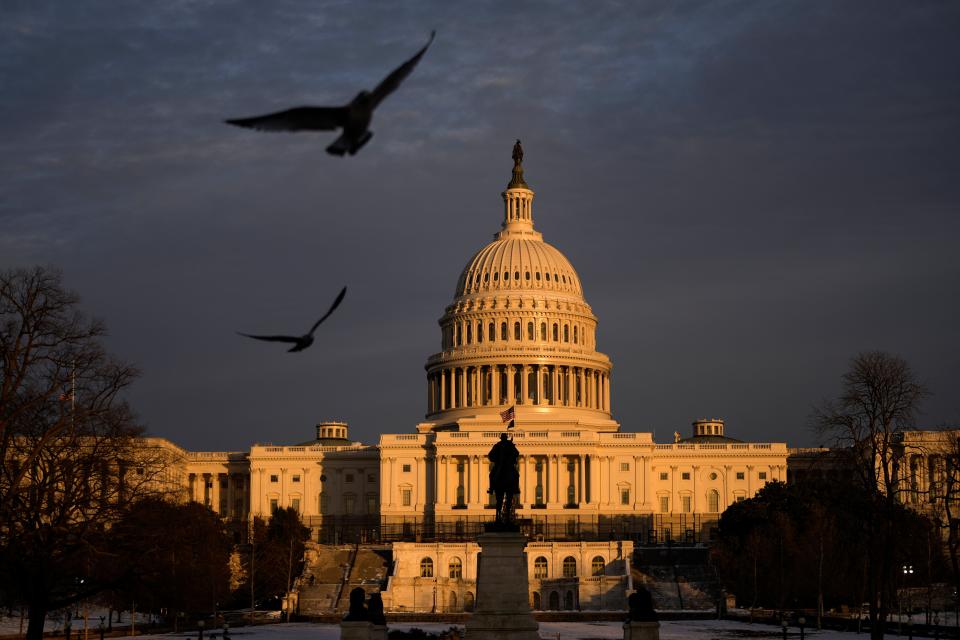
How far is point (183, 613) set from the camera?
351 ft

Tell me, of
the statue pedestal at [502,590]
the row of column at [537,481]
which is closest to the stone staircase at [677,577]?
the row of column at [537,481]

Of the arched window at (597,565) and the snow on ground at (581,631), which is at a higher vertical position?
the arched window at (597,565)

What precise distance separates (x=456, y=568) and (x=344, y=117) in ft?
384

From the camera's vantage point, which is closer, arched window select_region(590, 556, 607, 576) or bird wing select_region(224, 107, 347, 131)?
bird wing select_region(224, 107, 347, 131)

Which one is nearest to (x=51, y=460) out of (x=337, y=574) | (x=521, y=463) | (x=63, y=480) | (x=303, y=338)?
(x=63, y=480)

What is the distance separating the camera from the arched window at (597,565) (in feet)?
470

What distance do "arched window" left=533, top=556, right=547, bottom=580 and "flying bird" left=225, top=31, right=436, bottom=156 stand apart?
11758 centimetres

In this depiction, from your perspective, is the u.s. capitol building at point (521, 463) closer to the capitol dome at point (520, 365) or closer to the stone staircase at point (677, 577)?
the capitol dome at point (520, 365)

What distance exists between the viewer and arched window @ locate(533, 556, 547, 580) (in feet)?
472

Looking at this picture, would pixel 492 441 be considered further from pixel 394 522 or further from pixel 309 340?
pixel 309 340

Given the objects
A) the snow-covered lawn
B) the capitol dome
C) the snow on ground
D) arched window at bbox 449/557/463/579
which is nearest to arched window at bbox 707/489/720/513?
the capitol dome

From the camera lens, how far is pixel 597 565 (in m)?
144

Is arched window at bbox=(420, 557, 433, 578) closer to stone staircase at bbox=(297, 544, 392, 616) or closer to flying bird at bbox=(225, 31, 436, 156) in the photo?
stone staircase at bbox=(297, 544, 392, 616)

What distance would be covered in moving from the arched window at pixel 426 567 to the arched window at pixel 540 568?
27.5 ft
